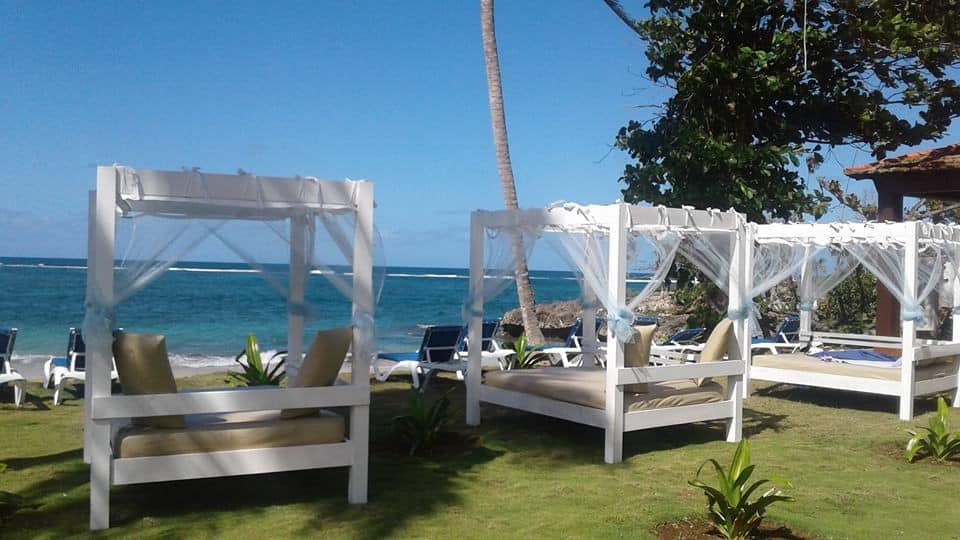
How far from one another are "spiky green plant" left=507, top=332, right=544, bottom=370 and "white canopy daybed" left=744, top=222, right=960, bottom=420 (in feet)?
9.29

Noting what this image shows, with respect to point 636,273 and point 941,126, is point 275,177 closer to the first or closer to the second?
point 636,273

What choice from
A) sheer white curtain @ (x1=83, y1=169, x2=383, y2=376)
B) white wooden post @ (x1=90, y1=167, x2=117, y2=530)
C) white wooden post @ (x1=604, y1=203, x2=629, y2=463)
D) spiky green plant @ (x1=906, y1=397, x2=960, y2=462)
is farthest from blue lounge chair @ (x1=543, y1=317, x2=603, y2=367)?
white wooden post @ (x1=90, y1=167, x2=117, y2=530)

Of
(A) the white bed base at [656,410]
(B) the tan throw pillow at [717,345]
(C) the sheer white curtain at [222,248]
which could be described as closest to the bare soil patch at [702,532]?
(A) the white bed base at [656,410]

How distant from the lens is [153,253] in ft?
18.3

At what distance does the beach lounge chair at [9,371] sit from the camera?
9.11 meters

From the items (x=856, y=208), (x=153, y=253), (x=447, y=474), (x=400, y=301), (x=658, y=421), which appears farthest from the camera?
(x=400, y=301)

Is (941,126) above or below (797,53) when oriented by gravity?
below

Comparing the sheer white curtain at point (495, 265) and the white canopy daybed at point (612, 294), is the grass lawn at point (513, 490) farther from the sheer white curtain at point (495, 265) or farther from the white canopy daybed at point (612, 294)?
the sheer white curtain at point (495, 265)

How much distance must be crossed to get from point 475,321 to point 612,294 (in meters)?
1.86

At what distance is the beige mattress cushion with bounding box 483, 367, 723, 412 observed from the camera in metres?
7.62

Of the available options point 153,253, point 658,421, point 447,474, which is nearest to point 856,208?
point 658,421

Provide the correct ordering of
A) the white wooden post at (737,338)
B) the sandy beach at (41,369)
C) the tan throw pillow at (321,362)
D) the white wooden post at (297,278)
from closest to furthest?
the tan throw pillow at (321,362), the white wooden post at (297,278), the white wooden post at (737,338), the sandy beach at (41,369)

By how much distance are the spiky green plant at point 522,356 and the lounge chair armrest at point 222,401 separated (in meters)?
6.35

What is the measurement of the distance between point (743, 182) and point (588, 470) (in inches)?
327
